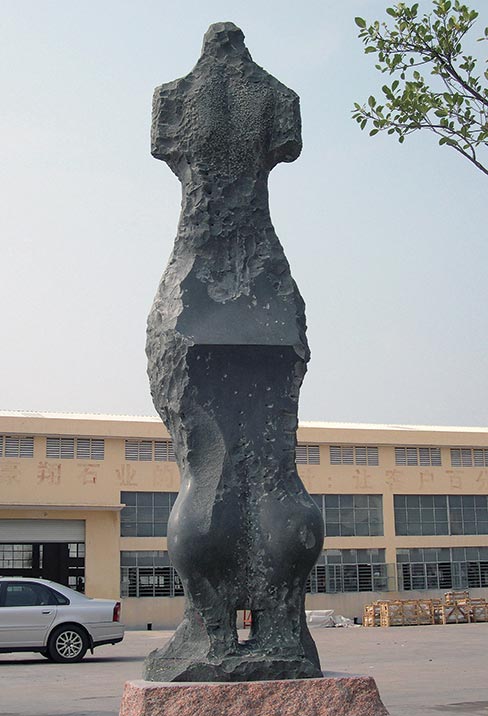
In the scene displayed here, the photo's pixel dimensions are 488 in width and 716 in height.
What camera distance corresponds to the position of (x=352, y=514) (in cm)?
3269

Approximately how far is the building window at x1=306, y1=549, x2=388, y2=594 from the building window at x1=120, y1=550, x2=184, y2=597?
183 inches

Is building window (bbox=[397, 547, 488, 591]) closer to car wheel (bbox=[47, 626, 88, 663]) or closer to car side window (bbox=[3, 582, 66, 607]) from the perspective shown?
car wheel (bbox=[47, 626, 88, 663])

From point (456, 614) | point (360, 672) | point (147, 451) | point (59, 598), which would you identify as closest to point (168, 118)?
point (360, 672)

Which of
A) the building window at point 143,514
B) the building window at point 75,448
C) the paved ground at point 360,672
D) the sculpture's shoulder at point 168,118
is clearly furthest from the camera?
the building window at point 143,514

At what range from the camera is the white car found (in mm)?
14734

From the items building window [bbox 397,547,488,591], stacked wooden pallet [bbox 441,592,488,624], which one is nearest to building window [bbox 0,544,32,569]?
building window [bbox 397,547,488,591]

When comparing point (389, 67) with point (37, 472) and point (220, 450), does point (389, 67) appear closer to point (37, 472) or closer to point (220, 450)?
point (220, 450)

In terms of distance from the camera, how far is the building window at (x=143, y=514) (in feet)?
99.6

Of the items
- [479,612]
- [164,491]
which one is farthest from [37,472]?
[479,612]

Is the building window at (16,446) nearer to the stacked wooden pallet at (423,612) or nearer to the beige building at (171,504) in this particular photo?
the beige building at (171,504)

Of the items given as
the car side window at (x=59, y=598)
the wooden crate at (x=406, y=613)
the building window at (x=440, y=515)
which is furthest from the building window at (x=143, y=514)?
the car side window at (x=59, y=598)

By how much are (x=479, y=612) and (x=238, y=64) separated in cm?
2702

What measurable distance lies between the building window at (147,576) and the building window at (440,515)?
7928 mm

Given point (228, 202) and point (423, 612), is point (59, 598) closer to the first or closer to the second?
point (228, 202)
